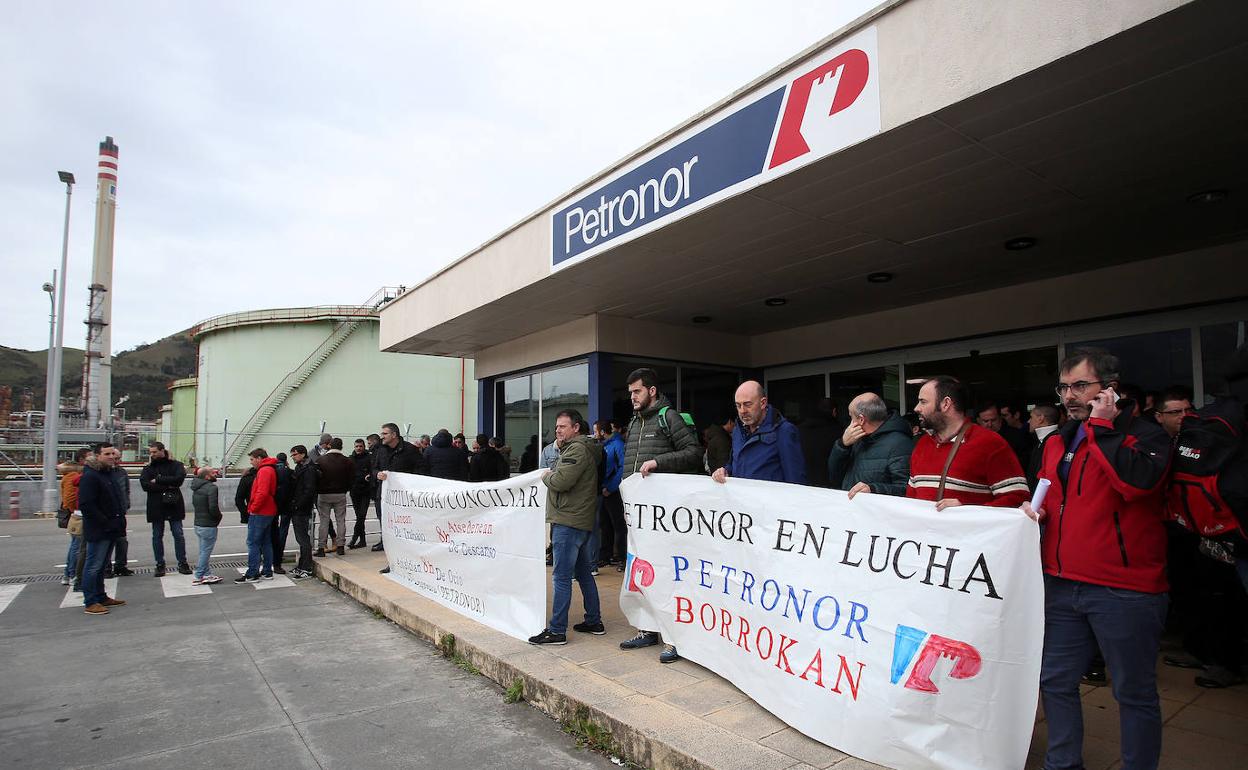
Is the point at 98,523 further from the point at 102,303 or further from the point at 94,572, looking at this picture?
the point at 102,303

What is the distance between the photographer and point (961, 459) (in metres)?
3.38

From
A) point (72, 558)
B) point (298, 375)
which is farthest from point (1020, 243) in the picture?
point (298, 375)

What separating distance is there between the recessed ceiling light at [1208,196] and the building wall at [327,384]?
27.5 meters

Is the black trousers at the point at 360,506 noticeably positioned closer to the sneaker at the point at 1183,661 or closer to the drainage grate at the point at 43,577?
the drainage grate at the point at 43,577

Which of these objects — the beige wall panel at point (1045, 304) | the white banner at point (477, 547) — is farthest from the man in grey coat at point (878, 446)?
the beige wall panel at point (1045, 304)

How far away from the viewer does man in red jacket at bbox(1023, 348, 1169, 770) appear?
8.84 feet

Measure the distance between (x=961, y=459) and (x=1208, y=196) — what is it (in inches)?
156

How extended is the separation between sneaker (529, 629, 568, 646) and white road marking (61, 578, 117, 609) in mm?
5661

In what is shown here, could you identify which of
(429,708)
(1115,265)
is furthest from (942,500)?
(1115,265)

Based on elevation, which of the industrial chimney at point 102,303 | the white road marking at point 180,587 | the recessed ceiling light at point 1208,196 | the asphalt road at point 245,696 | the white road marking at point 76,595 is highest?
the industrial chimney at point 102,303

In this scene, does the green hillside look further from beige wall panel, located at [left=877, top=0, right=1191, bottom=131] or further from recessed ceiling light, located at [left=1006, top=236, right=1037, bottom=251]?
beige wall panel, located at [left=877, top=0, right=1191, bottom=131]

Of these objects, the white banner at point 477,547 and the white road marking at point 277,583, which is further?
the white road marking at point 277,583

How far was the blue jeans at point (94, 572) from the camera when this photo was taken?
7.42 m

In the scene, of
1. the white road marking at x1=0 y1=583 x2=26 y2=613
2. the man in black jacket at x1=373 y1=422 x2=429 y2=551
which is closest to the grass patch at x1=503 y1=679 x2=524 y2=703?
the man in black jacket at x1=373 y1=422 x2=429 y2=551
